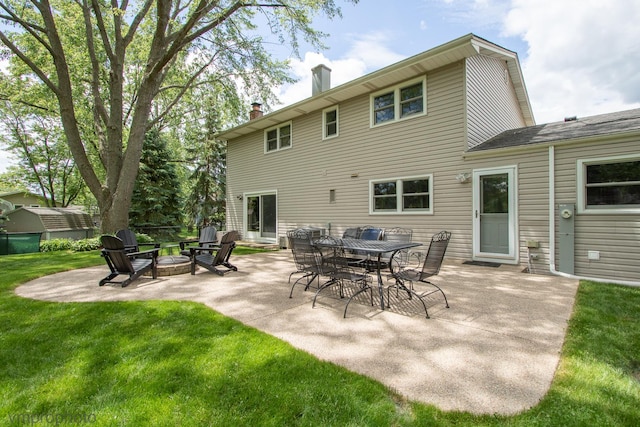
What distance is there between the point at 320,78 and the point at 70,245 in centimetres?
1144

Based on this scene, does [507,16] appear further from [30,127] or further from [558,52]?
[30,127]

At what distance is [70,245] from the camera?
1124 centimetres

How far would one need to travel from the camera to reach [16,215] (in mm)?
14766

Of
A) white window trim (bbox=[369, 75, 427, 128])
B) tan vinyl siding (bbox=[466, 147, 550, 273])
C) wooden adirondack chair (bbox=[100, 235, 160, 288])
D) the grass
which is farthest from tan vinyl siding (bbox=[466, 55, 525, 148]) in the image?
wooden adirondack chair (bbox=[100, 235, 160, 288])

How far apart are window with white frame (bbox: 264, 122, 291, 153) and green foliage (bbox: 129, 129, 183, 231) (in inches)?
321

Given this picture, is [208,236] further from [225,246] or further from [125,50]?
[125,50]

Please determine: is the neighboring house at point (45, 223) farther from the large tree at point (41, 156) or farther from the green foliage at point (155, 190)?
the large tree at point (41, 156)

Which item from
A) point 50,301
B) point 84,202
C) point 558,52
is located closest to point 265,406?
point 50,301

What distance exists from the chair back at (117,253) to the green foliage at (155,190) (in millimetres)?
12396

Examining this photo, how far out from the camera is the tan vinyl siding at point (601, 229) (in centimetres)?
535

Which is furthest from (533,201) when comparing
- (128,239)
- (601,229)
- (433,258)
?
(128,239)

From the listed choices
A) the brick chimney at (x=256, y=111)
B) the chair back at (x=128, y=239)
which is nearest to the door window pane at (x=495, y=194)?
the chair back at (x=128, y=239)

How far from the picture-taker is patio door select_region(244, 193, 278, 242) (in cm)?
1219

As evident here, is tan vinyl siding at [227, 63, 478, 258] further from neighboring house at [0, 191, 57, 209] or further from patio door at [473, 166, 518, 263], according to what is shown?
neighboring house at [0, 191, 57, 209]
